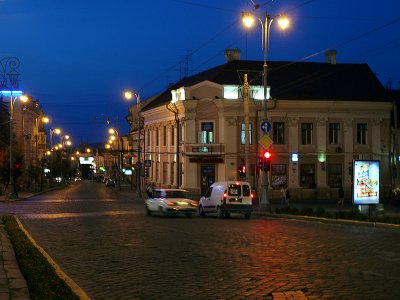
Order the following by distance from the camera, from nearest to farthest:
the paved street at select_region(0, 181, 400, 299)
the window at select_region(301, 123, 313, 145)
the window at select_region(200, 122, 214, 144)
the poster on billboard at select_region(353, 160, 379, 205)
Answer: the paved street at select_region(0, 181, 400, 299) < the poster on billboard at select_region(353, 160, 379, 205) < the window at select_region(200, 122, 214, 144) < the window at select_region(301, 123, 313, 145)

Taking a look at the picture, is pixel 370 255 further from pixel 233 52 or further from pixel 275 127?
pixel 233 52

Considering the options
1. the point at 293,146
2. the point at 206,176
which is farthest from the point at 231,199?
the point at 293,146

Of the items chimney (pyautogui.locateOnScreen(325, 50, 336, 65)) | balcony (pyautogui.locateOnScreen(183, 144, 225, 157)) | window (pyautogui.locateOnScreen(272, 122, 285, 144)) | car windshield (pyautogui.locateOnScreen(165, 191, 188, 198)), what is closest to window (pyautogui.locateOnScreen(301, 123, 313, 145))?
window (pyautogui.locateOnScreen(272, 122, 285, 144))

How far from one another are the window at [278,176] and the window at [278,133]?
232 cm

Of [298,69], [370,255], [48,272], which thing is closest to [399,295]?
[370,255]

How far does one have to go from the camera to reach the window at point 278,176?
182 feet

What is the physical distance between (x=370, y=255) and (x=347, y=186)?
43.8 metres

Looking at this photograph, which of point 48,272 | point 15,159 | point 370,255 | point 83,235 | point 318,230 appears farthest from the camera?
point 15,159

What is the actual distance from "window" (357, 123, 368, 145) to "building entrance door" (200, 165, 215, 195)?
14414mm

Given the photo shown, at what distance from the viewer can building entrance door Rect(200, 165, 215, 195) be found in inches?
2186

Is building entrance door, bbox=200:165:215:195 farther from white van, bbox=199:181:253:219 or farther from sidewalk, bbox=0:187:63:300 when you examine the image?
sidewalk, bbox=0:187:63:300

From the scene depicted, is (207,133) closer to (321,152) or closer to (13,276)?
(321,152)

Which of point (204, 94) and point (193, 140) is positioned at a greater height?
point (204, 94)

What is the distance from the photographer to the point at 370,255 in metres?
14.3
